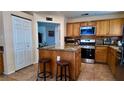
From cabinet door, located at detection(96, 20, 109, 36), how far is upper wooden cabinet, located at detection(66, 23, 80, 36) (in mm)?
997

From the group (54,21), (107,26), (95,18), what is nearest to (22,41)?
(54,21)

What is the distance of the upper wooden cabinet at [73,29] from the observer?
5.59m

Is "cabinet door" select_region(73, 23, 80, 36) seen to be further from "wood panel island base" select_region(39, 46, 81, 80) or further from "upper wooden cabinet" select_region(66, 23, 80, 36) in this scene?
"wood panel island base" select_region(39, 46, 81, 80)

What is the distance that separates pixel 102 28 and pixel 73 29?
145cm

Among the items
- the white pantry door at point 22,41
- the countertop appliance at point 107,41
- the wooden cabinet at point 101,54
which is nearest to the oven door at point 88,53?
the wooden cabinet at point 101,54

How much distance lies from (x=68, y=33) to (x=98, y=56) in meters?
1.98

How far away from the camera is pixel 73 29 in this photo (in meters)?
5.70

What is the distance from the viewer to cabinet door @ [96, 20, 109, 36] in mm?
5008

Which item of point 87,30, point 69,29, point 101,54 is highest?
point 69,29

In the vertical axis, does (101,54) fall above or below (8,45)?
below

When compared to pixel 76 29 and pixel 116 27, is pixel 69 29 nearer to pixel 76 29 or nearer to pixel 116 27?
pixel 76 29

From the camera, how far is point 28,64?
14.9ft
